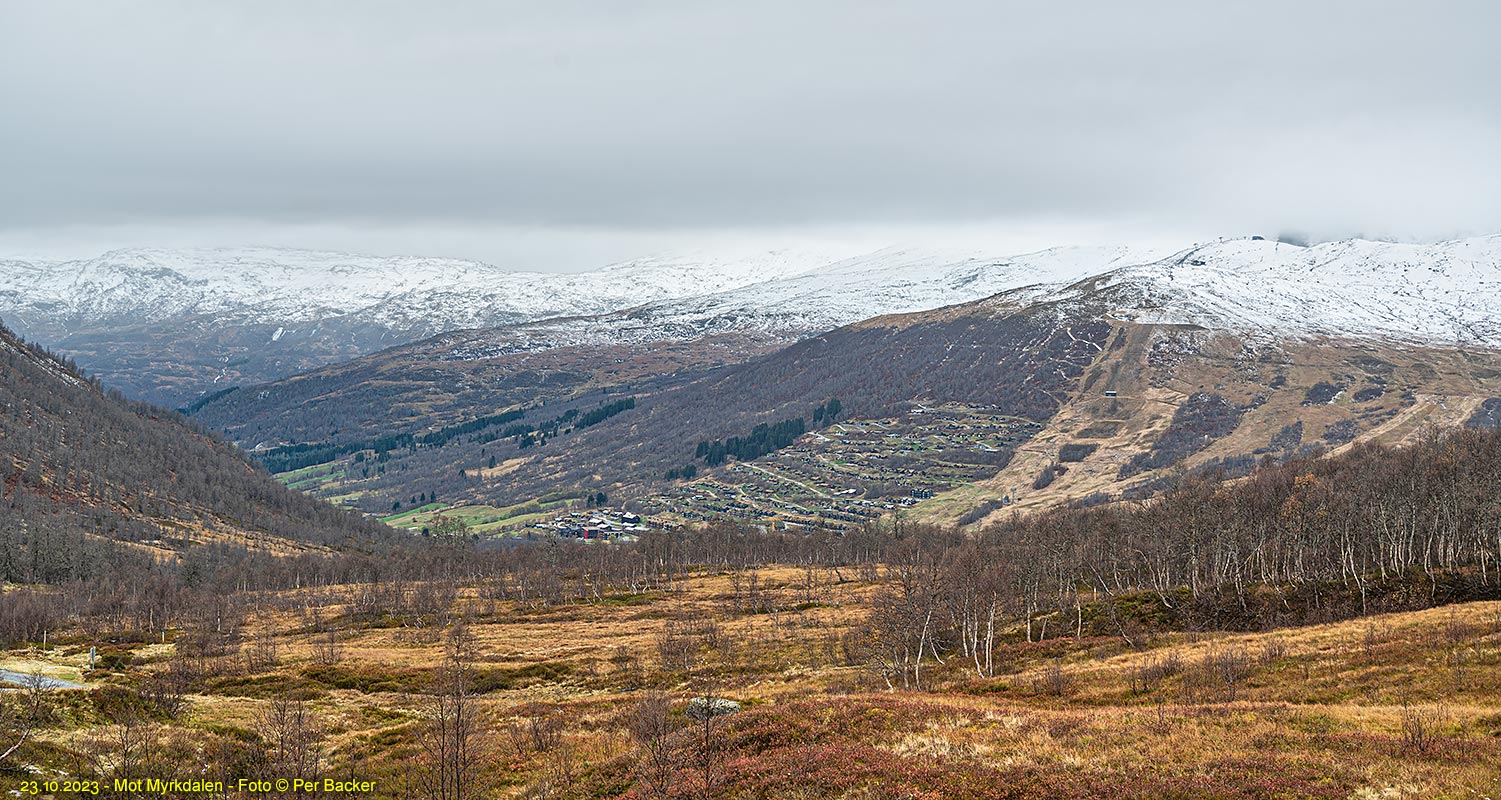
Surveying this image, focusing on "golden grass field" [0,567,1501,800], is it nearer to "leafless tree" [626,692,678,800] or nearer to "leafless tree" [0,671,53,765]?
"leafless tree" [626,692,678,800]

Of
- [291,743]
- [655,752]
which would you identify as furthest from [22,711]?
[655,752]

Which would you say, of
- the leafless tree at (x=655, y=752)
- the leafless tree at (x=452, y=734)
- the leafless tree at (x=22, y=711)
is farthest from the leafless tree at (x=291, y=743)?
the leafless tree at (x=655, y=752)

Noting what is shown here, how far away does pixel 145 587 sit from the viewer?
595 ft

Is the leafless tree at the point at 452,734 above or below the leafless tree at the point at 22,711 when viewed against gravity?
below

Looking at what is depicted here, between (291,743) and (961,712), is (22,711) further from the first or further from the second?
(961,712)

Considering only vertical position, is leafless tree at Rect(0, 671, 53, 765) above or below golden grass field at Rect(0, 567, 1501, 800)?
above

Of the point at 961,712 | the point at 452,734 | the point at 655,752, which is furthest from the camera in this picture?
the point at 452,734

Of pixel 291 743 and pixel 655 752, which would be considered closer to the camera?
pixel 655 752

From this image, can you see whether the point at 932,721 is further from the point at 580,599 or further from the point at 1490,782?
the point at 580,599

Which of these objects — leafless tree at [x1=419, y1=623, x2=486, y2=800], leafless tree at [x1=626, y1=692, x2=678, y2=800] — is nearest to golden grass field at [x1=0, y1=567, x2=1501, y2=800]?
leafless tree at [x1=626, y1=692, x2=678, y2=800]

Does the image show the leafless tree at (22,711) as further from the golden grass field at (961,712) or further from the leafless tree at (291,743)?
the leafless tree at (291,743)

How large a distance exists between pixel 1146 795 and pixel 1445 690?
33303mm

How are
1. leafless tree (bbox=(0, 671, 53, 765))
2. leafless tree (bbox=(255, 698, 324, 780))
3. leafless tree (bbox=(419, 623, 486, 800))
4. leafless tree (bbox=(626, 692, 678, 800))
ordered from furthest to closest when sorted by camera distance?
leafless tree (bbox=(255, 698, 324, 780)) → leafless tree (bbox=(0, 671, 53, 765)) → leafless tree (bbox=(419, 623, 486, 800)) → leafless tree (bbox=(626, 692, 678, 800))

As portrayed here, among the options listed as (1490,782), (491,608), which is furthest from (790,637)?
(1490,782)
